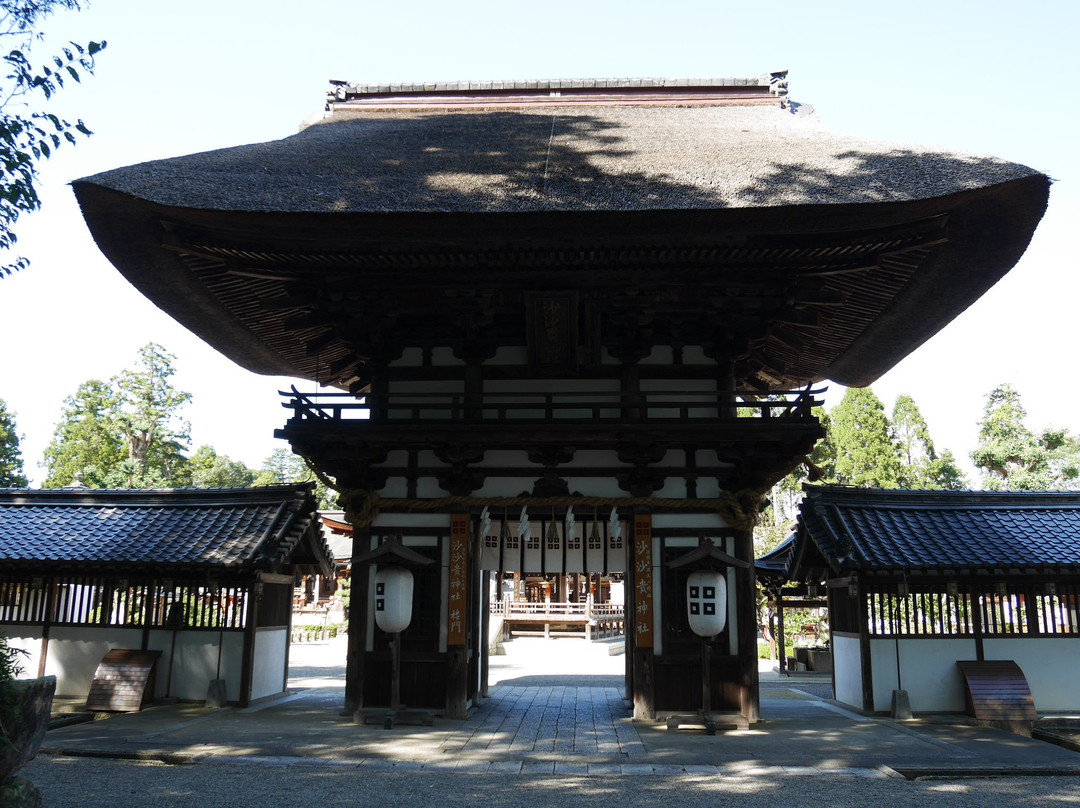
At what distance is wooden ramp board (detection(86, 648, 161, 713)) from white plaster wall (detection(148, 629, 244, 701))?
8.3 inches

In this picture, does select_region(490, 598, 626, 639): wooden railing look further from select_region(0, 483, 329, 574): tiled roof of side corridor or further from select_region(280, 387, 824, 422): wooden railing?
select_region(280, 387, 824, 422): wooden railing

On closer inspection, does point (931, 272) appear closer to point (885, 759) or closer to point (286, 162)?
point (885, 759)

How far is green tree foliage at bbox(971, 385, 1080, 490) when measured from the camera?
91.6 feet

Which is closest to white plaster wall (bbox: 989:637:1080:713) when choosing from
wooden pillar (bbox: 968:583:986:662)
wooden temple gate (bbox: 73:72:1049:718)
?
wooden pillar (bbox: 968:583:986:662)

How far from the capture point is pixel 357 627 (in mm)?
9508

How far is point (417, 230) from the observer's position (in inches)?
307

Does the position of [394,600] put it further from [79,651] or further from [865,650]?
[865,650]

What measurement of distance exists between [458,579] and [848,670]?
5.92 metres

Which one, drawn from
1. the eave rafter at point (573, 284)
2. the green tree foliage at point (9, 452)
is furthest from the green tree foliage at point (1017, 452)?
the green tree foliage at point (9, 452)

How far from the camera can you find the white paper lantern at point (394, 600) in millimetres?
8891

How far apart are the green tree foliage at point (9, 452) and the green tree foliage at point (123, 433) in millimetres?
1164

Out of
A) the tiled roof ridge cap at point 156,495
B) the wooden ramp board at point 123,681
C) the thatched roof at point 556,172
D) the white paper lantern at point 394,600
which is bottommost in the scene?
the wooden ramp board at point 123,681

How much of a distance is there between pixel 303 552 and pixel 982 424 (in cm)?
2796

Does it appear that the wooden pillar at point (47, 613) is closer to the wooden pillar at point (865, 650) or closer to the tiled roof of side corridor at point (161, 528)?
the tiled roof of side corridor at point (161, 528)
